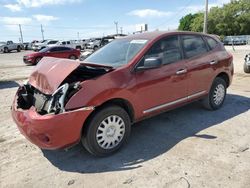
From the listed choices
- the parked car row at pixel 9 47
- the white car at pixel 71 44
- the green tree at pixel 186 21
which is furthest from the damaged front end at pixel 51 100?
the green tree at pixel 186 21

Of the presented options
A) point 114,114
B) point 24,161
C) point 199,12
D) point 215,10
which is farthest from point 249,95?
point 199,12

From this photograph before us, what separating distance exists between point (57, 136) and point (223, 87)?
3.89m

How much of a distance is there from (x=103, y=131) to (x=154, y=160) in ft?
2.69

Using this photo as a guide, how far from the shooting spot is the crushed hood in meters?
3.59

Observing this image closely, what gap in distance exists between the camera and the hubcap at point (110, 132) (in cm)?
375

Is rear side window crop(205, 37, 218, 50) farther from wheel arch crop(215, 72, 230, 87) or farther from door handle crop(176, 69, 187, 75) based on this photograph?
door handle crop(176, 69, 187, 75)

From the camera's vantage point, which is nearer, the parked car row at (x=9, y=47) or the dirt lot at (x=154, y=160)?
the dirt lot at (x=154, y=160)

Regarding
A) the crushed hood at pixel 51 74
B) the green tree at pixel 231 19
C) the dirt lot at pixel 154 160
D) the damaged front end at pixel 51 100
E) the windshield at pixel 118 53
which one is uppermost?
the green tree at pixel 231 19

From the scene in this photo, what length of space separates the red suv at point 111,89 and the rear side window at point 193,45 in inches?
0.8

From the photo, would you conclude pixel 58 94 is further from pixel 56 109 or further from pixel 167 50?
pixel 167 50

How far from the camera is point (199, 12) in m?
62.8

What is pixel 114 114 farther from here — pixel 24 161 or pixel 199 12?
pixel 199 12

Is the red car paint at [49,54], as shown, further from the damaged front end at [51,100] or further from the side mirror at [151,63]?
the side mirror at [151,63]

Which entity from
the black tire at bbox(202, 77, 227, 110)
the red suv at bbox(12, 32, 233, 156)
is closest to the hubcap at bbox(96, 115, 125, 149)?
the red suv at bbox(12, 32, 233, 156)
